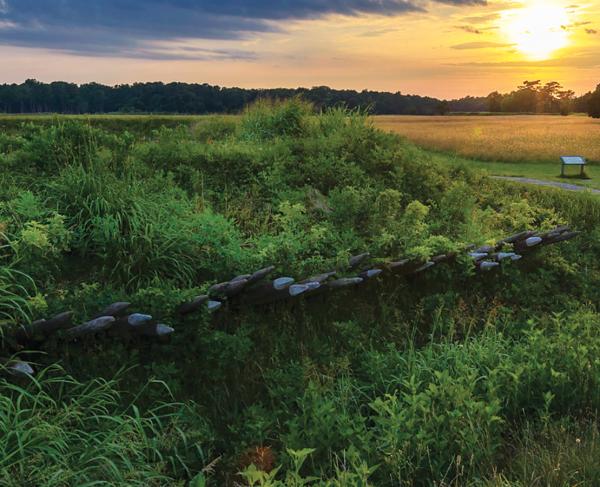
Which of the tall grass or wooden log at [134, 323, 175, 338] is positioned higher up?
wooden log at [134, 323, 175, 338]

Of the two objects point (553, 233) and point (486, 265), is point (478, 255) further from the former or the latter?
point (553, 233)

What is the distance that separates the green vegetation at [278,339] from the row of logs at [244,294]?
0.12 meters

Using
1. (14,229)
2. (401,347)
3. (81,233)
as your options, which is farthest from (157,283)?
(401,347)

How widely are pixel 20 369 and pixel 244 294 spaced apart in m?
2.08

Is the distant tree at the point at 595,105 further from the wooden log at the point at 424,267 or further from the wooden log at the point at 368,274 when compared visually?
the wooden log at the point at 368,274

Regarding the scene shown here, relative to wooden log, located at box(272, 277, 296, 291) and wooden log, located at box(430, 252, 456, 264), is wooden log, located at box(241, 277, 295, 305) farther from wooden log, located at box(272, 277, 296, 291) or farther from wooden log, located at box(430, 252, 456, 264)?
wooden log, located at box(430, 252, 456, 264)

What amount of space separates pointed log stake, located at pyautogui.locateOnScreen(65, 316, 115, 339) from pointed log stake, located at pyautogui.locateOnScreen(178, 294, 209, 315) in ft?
2.10

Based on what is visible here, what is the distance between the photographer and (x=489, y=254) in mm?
7566

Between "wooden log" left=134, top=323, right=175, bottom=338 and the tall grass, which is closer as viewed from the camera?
the tall grass

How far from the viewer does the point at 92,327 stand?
183 inches

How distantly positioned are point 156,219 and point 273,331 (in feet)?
5.81

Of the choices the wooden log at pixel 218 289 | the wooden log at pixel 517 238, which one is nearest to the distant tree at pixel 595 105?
the wooden log at pixel 517 238

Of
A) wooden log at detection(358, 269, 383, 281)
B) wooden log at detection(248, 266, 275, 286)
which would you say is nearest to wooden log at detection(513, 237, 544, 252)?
wooden log at detection(358, 269, 383, 281)

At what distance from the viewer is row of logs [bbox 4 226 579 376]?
182 inches
